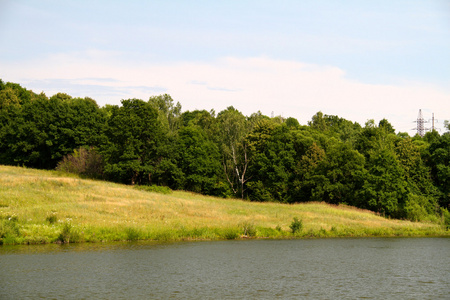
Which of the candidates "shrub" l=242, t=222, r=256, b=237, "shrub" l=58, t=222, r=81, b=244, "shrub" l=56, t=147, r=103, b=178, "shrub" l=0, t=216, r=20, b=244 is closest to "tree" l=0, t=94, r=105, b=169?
"shrub" l=56, t=147, r=103, b=178

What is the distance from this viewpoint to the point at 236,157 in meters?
102

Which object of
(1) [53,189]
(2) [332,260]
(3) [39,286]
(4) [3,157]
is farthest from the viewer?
(4) [3,157]

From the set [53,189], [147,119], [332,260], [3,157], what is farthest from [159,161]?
[332,260]

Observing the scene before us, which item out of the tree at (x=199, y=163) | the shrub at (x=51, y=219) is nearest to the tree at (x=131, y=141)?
the tree at (x=199, y=163)

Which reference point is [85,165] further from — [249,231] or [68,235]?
[68,235]

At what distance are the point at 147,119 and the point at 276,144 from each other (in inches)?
1092

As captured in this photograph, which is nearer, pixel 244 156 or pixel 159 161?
pixel 159 161

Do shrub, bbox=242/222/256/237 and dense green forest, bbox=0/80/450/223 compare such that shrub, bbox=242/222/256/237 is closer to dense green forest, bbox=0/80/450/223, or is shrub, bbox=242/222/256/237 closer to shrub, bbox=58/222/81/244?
shrub, bbox=58/222/81/244

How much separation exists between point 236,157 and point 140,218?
54.8 metres

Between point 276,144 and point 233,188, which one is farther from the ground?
point 276,144

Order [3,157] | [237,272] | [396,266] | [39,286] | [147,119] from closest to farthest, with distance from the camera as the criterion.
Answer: [39,286]
[237,272]
[396,266]
[147,119]
[3,157]

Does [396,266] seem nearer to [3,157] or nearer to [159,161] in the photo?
[159,161]

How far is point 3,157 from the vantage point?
101 metres

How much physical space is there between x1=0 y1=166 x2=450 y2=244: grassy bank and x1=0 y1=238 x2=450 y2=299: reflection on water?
268 cm
